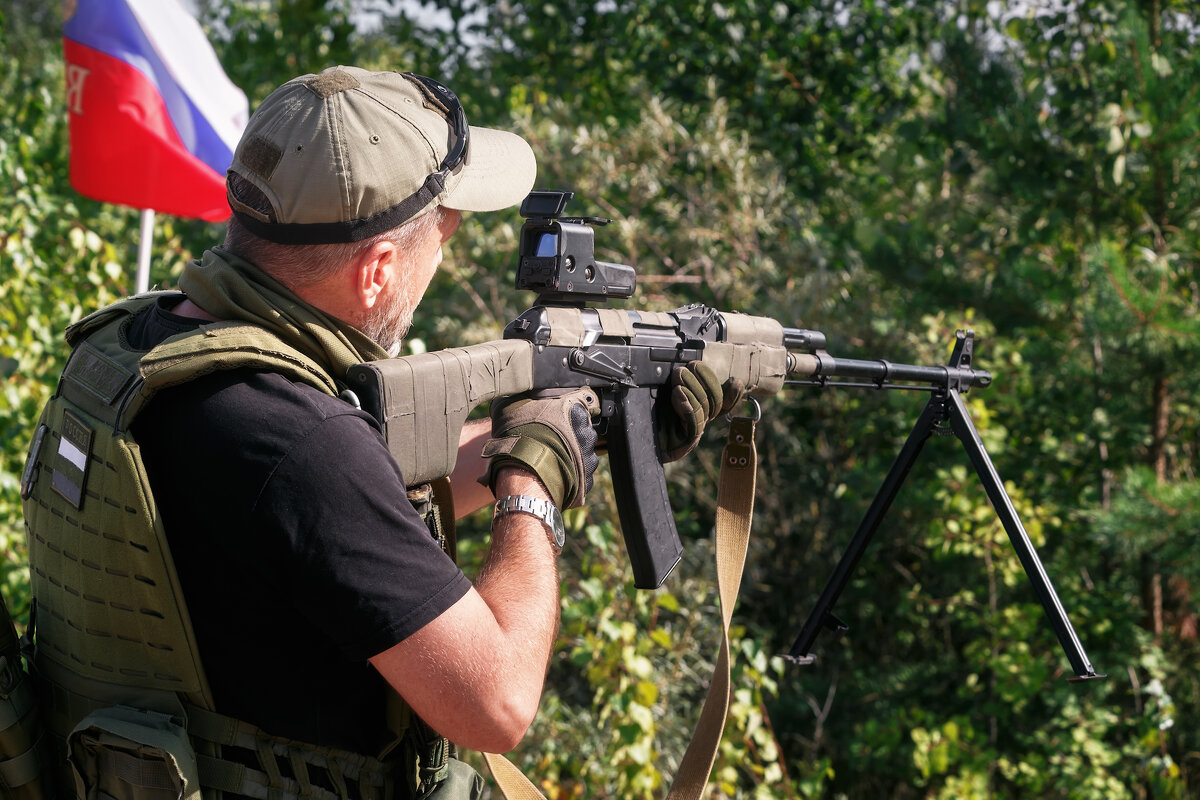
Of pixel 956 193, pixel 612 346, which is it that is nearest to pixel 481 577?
pixel 612 346

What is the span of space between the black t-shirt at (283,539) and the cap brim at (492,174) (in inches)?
18.8

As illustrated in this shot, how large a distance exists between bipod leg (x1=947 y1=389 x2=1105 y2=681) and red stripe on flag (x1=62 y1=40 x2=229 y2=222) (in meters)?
3.06

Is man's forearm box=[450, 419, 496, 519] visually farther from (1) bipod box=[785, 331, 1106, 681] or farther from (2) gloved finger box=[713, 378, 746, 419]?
(1) bipod box=[785, 331, 1106, 681]

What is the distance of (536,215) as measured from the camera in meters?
2.22

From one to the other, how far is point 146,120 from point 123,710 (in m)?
3.40

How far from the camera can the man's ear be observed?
163cm

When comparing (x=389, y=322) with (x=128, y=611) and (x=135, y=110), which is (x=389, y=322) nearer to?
(x=128, y=611)

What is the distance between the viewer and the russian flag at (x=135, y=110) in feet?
13.7

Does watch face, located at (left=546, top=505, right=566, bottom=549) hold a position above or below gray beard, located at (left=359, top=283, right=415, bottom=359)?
below

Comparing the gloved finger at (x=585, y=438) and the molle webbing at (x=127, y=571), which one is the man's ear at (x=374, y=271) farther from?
the gloved finger at (x=585, y=438)

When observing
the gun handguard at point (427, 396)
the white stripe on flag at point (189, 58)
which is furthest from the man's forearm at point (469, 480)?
the white stripe on flag at point (189, 58)

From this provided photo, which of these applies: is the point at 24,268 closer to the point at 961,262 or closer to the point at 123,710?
the point at 123,710

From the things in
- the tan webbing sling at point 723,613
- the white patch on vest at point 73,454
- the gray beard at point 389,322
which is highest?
the gray beard at point 389,322

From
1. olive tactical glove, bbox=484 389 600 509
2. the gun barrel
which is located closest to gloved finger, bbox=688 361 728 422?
the gun barrel
